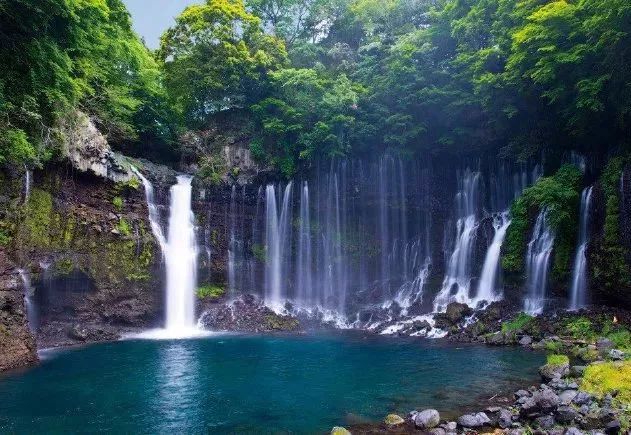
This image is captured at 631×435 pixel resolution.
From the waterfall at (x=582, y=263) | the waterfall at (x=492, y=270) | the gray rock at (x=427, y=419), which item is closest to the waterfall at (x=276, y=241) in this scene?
the waterfall at (x=492, y=270)

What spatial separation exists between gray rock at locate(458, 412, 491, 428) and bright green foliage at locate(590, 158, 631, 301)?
12078 millimetres

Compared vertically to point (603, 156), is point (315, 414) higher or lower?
lower

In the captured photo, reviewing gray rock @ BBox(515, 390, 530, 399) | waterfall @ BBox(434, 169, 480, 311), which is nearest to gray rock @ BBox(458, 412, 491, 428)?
gray rock @ BBox(515, 390, 530, 399)

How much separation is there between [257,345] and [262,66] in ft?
60.7

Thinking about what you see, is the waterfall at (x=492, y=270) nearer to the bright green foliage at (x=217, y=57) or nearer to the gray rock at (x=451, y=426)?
the gray rock at (x=451, y=426)

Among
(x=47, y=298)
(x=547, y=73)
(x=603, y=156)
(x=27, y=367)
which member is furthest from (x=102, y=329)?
(x=603, y=156)

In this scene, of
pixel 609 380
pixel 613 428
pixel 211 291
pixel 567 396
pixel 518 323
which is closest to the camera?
pixel 613 428

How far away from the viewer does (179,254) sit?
86.1ft

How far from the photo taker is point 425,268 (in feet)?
92.2

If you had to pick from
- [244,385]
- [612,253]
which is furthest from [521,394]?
[612,253]

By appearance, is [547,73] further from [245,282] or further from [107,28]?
[107,28]

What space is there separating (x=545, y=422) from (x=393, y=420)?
306cm

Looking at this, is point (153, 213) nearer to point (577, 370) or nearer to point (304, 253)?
point (304, 253)

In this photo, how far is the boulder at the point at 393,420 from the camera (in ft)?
32.6
